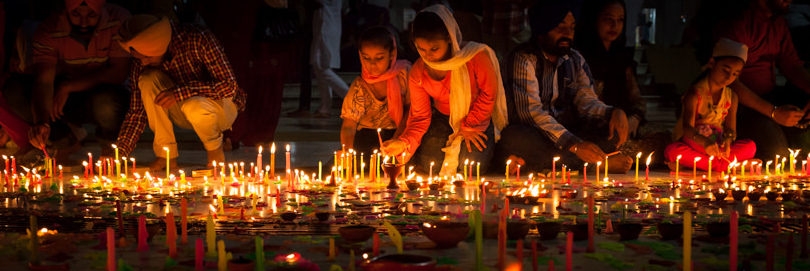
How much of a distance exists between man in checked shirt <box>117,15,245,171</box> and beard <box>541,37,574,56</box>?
2483 millimetres

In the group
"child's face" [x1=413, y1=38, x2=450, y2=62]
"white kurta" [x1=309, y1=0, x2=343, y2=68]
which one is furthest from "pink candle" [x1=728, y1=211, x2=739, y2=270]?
"white kurta" [x1=309, y1=0, x2=343, y2=68]

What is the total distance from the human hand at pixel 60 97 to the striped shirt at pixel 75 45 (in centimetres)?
18

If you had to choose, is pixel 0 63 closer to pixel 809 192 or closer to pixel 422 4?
pixel 422 4

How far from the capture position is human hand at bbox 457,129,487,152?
6473 millimetres

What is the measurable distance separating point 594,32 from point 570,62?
0.68 m

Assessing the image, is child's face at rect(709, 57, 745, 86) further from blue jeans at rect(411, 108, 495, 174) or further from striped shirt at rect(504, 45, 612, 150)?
blue jeans at rect(411, 108, 495, 174)

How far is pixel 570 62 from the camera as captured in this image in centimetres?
691

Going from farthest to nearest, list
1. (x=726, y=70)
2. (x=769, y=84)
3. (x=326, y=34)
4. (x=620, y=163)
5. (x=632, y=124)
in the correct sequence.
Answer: (x=326, y=34), (x=769, y=84), (x=632, y=124), (x=726, y=70), (x=620, y=163)

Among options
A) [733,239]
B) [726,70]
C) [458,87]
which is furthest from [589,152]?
[733,239]

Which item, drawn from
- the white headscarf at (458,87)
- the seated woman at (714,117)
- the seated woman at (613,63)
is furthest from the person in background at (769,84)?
the white headscarf at (458,87)

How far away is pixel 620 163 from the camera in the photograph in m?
6.85

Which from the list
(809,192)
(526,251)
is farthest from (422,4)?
(526,251)

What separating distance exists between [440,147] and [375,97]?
0.64 metres

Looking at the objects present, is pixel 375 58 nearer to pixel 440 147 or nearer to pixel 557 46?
pixel 440 147
